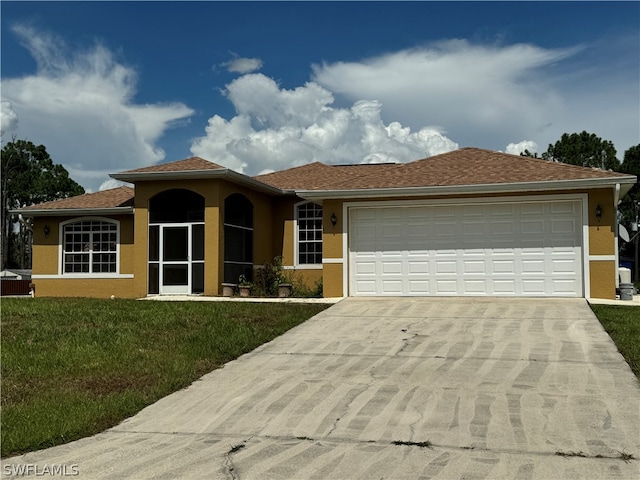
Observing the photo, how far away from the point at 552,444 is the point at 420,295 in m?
9.78

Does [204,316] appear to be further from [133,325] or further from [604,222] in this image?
[604,222]

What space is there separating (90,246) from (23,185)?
1502 inches

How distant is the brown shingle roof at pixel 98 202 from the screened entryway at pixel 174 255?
2.01 m

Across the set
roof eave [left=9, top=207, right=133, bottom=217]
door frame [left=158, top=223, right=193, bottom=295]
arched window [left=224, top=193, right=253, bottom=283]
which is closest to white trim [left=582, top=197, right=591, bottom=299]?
arched window [left=224, top=193, right=253, bottom=283]

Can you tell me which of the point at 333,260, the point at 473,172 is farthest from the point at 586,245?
the point at 333,260

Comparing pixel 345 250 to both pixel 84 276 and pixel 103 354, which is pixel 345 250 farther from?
pixel 84 276

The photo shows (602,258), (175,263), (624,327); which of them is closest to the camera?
(624,327)

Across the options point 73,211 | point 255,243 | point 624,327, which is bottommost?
point 624,327

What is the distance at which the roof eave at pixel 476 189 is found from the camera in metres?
14.1

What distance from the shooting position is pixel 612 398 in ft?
23.7

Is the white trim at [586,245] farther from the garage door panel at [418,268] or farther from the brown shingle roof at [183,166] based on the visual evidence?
the brown shingle roof at [183,166]

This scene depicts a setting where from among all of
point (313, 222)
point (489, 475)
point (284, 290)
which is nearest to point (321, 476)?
point (489, 475)

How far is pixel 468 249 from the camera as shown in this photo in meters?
15.3

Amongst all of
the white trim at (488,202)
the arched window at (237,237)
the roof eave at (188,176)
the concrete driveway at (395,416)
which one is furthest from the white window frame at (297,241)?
the concrete driveway at (395,416)
